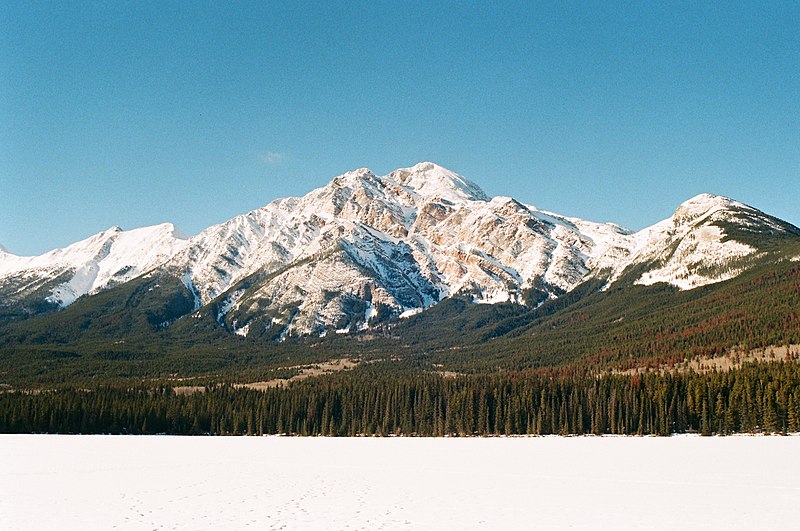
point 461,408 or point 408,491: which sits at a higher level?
point 461,408

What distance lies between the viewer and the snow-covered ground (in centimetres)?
3538

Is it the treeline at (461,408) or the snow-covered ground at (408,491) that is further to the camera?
the treeline at (461,408)

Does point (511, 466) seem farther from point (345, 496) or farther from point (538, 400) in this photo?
point (538, 400)

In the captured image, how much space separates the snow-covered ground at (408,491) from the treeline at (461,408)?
5713 centimetres

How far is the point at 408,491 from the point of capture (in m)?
48.8

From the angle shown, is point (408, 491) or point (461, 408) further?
point (461, 408)

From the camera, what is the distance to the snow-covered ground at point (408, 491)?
1393 inches

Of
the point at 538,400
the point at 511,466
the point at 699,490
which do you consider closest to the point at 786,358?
the point at 538,400

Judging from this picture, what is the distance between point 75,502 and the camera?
1706 inches

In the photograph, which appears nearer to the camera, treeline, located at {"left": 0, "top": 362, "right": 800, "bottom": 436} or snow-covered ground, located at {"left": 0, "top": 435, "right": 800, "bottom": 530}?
snow-covered ground, located at {"left": 0, "top": 435, "right": 800, "bottom": 530}

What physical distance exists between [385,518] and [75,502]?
21.5 metres

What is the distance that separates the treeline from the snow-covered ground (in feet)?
187

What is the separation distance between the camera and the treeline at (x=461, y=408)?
13950 cm

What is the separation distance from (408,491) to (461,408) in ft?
404
